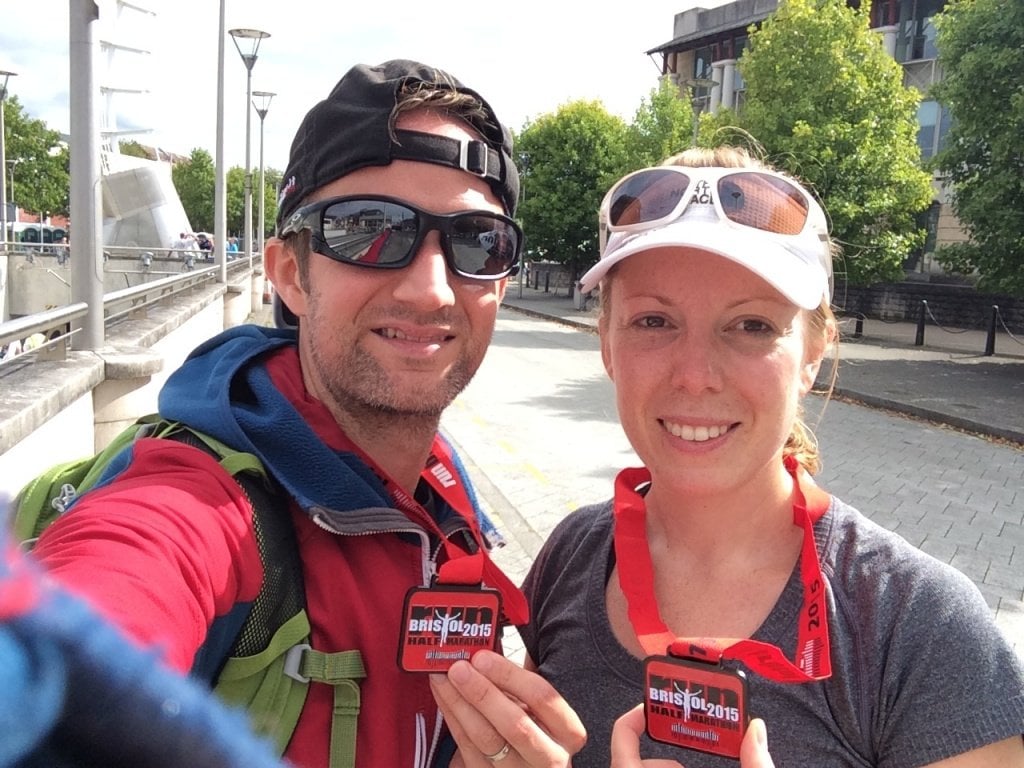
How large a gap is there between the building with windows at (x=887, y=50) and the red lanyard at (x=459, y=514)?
63.0 ft

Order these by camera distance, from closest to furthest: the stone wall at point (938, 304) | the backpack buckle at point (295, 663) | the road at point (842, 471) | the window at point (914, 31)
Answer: the backpack buckle at point (295, 663), the road at point (842, 471), the stone wall at point (938, 304), the window at point (914, 31)

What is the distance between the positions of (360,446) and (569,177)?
30231 mm

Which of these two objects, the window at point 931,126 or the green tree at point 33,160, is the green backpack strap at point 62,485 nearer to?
the window at point 931,126

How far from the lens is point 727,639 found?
1.31 metres

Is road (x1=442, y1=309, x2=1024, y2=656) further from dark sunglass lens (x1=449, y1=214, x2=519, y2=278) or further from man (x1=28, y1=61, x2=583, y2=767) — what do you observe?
man (x1=28, y1=61, x2=583, y2=767)

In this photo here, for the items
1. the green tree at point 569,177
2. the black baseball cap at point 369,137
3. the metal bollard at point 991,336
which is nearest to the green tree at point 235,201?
the green tree at point 569,177

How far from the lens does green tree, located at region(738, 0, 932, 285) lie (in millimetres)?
16562

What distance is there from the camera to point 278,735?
1271 millimetres

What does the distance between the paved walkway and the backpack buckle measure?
4.83 m

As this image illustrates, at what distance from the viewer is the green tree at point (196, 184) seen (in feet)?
260

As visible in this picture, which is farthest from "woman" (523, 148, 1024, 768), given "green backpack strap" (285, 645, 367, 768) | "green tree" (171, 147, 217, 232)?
"green tree" (171, 147, 217, 232)

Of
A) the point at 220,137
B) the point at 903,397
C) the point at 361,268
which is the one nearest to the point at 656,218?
the point at 361,268

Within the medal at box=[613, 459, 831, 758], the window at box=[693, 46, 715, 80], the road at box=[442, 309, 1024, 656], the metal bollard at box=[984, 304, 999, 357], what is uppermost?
the window at box=[693, 46, 715, 80]

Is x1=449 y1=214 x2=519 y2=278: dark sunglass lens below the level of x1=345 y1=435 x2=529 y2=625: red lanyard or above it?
above
